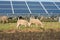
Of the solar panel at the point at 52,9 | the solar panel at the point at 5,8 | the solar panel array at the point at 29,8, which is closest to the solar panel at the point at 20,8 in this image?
the solar panel array at the point at 29,8

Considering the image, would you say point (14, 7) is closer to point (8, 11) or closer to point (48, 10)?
point (8, 11)

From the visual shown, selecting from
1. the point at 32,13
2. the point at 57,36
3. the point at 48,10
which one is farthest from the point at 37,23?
the point at 48,10

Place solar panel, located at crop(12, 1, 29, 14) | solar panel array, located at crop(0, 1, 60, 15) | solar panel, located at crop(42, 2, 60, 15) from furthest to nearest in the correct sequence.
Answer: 1. solar panel, located at crop(42, 2, 60, 15)
2. solar panel, located at crop(12, 1, 29, 14)
3. solar panel array, located at crop(0, 1, 60, 15)

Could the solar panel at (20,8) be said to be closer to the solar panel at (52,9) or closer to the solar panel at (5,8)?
the solar panel at (5,8)

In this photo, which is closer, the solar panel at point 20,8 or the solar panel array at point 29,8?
the solar panel array at point 29,8

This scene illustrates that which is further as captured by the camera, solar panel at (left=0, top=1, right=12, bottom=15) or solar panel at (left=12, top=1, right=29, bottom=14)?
solar panel at (left=12, top=1, right=29, bottom=14)

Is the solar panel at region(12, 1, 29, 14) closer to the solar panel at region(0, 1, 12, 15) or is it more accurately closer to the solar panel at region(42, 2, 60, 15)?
the solar panel at region(0, 1, 12, 15)

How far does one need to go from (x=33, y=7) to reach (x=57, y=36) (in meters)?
15.4

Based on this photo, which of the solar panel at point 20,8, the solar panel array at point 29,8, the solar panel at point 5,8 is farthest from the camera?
the solar panel at point 20,8

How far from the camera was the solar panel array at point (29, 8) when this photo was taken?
21594 millimetres

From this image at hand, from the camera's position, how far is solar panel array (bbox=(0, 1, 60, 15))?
70.8 feet

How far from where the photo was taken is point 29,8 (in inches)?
888

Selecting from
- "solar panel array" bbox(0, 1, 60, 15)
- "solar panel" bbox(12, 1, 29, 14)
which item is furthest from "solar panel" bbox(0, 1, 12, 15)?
"solar panel" bbox(12, 1, 29, 14)

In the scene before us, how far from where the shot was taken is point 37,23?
1344cm
